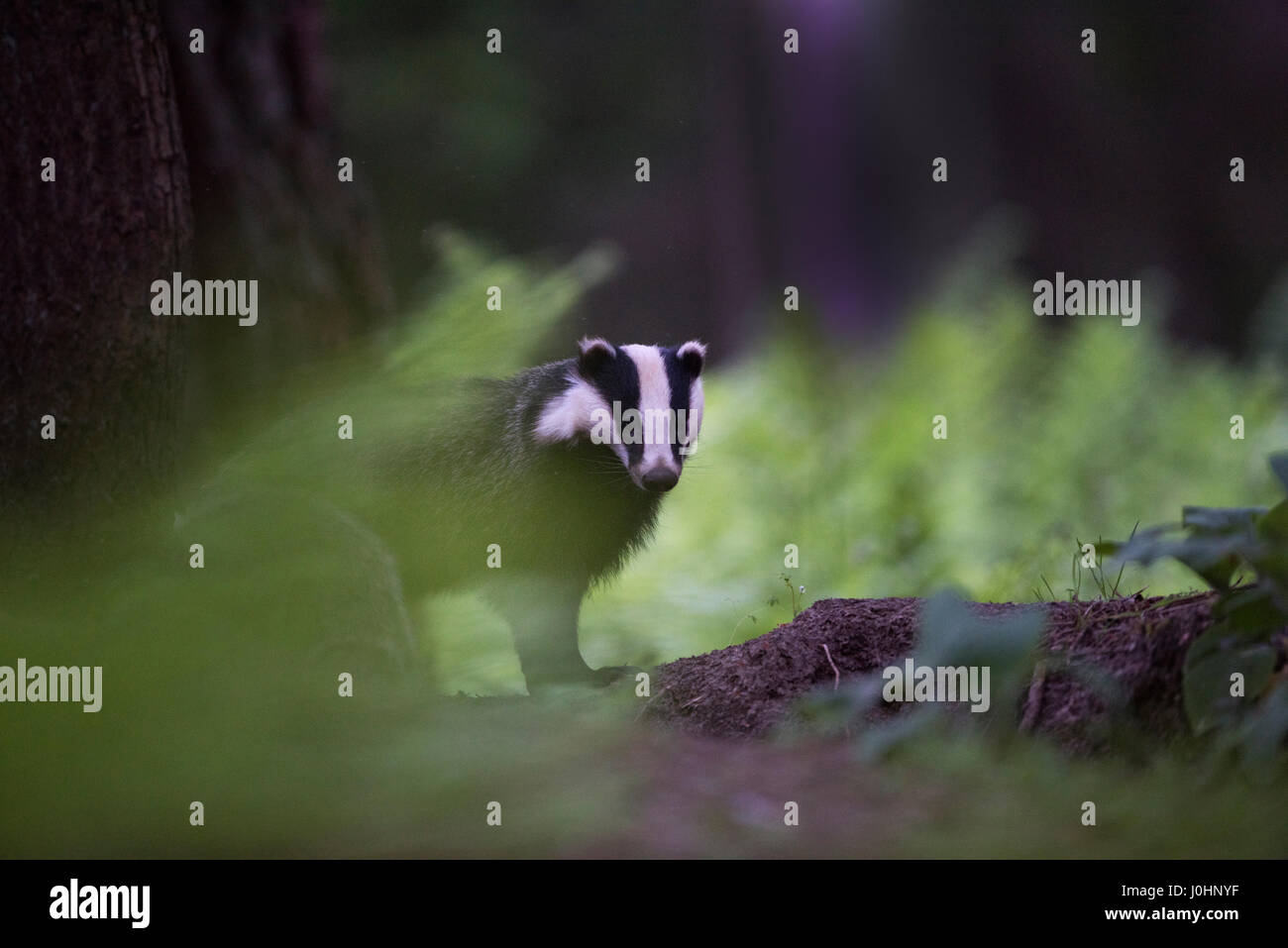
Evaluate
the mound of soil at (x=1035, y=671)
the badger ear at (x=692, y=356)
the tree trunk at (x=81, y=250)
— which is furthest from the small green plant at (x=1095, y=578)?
the tree trunk at (x=81, y=250)

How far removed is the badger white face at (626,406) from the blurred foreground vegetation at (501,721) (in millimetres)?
325

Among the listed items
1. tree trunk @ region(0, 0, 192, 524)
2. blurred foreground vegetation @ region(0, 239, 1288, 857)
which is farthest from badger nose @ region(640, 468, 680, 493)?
tree trunk @ region(0, 0, 192, 524)

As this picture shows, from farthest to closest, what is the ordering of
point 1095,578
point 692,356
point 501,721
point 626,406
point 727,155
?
point 727,155
point 692,356
point 626,406
point 1095,578
point 501,721

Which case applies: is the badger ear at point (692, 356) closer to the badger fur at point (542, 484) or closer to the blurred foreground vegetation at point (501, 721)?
the badger fur at point (542, 484)

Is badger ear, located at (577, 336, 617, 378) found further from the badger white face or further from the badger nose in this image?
the badger nose

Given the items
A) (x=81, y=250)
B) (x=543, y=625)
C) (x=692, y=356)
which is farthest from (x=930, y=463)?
(x=81, y=250)

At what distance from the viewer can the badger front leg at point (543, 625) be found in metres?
4.45

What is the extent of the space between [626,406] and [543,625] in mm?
899

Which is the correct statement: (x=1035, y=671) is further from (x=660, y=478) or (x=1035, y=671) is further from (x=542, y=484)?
(x=542, y=484)

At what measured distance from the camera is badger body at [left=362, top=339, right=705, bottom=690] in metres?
4.46

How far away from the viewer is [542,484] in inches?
179

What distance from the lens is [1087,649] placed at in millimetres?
2686

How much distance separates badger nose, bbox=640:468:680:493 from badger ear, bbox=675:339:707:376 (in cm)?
63
